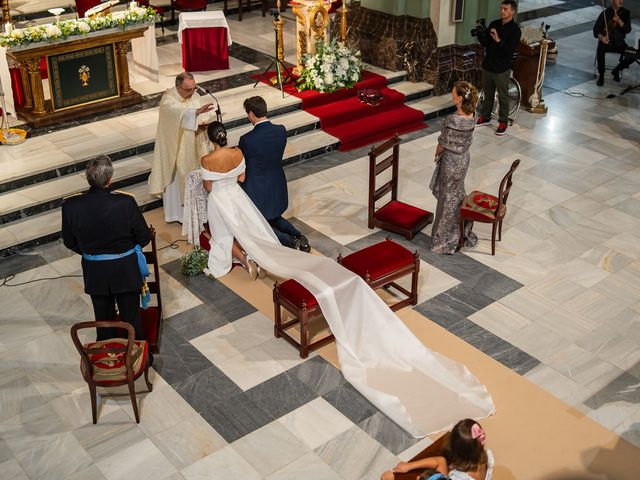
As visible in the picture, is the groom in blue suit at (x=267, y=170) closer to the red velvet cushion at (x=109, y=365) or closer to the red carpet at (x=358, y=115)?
the red velvet cushion at (x=109, y=365)

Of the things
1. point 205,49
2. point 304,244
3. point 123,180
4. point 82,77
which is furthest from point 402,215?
point 205,49

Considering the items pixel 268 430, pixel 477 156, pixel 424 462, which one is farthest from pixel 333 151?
pixel 424 462

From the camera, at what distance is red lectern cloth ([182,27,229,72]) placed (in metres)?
11.7

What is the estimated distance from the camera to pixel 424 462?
4.73 m

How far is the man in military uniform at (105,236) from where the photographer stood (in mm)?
5957

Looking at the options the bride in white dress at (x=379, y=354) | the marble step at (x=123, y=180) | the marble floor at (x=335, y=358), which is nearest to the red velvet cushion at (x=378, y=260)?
the bride in white dress at (x=379, y=354)

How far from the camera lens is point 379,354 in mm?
6656

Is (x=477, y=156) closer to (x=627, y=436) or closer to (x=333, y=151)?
(x=333, y=151)

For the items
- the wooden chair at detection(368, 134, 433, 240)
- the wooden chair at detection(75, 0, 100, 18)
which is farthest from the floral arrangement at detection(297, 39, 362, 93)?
the wooden chair at detection(75, 0, 100, 18)

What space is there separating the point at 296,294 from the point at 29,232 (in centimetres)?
325

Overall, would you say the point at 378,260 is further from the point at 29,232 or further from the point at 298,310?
the point at 29,232

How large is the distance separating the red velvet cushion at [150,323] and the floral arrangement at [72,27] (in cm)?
427

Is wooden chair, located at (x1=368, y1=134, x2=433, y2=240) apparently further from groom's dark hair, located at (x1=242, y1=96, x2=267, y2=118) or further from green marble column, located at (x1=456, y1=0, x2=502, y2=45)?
green marble column, located at (x1=456, y1=0, x2=502, y2=45)

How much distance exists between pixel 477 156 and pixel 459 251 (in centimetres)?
241
